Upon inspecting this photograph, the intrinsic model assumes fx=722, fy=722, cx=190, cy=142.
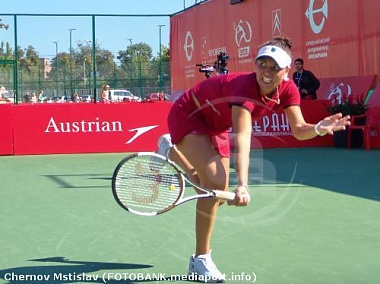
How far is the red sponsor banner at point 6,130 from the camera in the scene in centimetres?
1438

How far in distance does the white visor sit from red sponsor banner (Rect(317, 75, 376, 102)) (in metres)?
13.3

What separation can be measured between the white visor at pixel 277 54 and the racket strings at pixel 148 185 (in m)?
0.95

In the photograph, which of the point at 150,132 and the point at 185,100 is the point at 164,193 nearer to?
the point at 185,100

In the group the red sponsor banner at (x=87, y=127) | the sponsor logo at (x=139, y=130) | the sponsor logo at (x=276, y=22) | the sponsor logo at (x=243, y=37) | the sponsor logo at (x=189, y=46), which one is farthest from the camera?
the sponsor logo at (x=189, y=46)

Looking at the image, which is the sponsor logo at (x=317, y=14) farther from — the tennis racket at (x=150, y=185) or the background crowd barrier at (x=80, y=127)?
the tennis racket at (x=150, y=185)

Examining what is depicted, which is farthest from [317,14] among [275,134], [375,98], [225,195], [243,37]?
[225,195]

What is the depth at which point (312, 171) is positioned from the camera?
36.7 feet

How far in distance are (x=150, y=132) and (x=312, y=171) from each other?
182 inches

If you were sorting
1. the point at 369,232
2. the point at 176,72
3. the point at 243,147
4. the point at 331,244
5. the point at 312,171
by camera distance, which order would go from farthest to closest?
the point at 176,72
the point at 312,171
the point at 369,232
the point at 331,244
the point at 243,147

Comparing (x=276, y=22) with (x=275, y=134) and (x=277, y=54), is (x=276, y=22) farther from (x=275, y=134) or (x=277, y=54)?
(x=277, y=54)

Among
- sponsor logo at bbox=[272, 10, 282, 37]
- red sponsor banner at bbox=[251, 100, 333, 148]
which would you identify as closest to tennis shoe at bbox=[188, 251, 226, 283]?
red sponsor banner at bbox=[251, 100, 333, 148]

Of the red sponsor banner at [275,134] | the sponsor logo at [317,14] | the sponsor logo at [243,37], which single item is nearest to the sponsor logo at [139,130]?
the red sponsor banner at [275,134]

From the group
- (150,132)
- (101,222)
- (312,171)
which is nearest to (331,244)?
(101,222)

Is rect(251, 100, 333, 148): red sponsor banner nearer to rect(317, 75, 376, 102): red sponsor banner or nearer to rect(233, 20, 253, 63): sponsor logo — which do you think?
rect(317, 75, 376, 102): red sponsor banner
